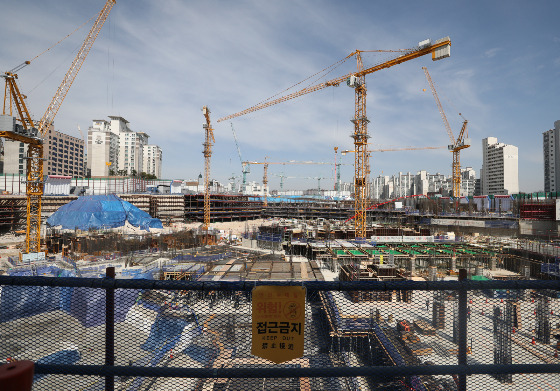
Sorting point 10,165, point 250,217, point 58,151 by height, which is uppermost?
Answer: point 58,151

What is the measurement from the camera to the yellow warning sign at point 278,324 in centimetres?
187

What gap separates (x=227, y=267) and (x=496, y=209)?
48236 millimetres

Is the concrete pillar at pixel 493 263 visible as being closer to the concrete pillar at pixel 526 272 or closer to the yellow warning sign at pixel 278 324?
the concrete pillar at pixel 526 272

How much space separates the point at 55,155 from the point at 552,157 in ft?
446

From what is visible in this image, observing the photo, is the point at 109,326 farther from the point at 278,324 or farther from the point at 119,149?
the point at 119,149

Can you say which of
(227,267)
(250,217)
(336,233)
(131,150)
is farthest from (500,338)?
(131,150)

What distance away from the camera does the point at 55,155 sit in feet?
249

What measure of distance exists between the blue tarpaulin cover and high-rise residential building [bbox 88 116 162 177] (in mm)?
47396

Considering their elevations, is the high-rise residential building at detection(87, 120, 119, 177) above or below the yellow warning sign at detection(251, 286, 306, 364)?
above

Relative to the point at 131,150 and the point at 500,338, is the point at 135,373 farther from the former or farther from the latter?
the point at 131,150

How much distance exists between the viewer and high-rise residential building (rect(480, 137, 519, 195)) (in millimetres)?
96875

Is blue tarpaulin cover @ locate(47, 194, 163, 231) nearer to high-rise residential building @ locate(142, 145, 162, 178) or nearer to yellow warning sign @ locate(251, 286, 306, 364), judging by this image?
yellow warning sign @ locate(251, 286, 306, 364)

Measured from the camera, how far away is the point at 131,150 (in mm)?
101625

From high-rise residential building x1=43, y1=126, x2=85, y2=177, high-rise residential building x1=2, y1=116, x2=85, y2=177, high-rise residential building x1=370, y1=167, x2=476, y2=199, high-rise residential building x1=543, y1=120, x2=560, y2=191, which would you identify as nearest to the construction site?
high-rise residential building x1=2, y1=116, x2=85, y2=177
